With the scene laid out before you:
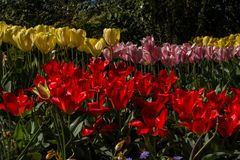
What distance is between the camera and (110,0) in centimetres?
1174

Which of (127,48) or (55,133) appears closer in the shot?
(55,133)

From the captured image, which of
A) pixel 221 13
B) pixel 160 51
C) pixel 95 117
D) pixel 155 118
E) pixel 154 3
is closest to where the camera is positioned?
pixel 155 118

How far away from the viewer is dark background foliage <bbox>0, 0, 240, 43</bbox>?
32.9 ft

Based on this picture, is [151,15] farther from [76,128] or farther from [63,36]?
[76,128]

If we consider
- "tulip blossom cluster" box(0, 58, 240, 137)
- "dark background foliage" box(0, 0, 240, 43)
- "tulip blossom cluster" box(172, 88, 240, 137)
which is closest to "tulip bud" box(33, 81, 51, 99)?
"tulip blossom cluster" box(0, 58, 240, 137)

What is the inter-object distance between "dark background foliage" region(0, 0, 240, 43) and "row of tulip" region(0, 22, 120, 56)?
559cm

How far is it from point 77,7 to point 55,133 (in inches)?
363

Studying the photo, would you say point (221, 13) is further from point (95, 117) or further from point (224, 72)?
point (95, 117)

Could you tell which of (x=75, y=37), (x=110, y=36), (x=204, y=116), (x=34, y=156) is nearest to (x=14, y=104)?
(x=34, y=156)

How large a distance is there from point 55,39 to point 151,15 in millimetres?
6962

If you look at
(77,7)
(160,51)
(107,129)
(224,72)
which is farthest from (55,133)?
(77,7)

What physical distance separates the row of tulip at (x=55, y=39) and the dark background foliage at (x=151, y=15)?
5592mm

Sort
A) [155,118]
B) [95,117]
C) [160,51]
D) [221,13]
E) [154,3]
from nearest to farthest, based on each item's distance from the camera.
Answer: [155,118]
[95,117]
[160,51]
[154,3]
[221,13]

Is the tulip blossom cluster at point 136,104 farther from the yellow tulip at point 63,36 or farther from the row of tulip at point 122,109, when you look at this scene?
the yellow tulip at point 63,36
